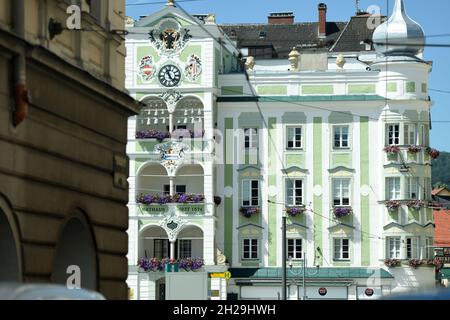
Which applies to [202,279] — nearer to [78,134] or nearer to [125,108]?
[125,108]

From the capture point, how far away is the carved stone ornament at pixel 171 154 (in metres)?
61.9

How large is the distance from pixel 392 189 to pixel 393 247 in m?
2.62

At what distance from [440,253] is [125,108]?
64.2m

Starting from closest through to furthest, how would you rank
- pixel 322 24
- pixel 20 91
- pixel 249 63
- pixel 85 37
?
pixel 20 91
pixel 85 37
pixel 249 63
pixel 322 24

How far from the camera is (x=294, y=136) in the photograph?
210 feet

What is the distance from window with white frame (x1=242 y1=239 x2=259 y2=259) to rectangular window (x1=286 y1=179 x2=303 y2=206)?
7.90 feet

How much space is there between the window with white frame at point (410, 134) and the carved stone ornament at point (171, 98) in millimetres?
10311

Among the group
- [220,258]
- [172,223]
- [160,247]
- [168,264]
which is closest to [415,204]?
[220,258]

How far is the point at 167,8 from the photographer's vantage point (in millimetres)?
61188

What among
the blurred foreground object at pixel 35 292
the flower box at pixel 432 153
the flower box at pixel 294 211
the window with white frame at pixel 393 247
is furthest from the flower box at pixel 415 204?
the blurred foreground object at pixel 35 292

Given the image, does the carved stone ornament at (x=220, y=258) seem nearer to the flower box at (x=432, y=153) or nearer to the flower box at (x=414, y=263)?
the flower box at (x=414, y=263)

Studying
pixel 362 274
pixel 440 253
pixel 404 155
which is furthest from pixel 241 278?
pixel 440 253

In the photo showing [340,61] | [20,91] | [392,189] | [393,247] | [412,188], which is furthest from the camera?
[340,61]

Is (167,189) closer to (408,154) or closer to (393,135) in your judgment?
(393,135)
